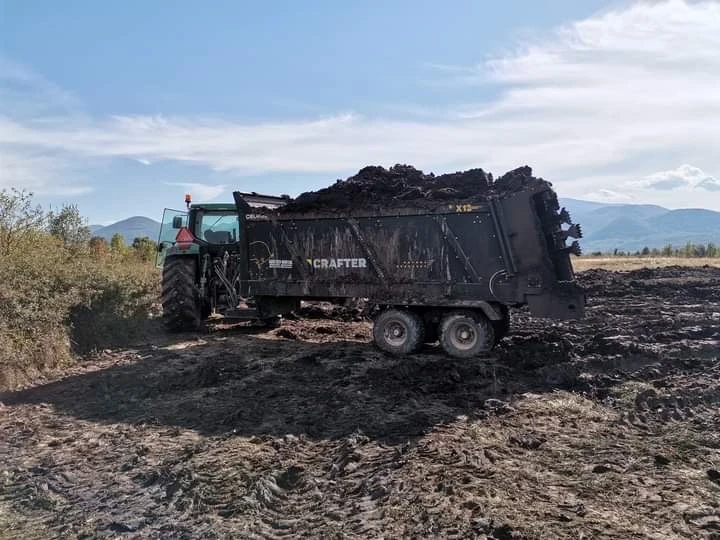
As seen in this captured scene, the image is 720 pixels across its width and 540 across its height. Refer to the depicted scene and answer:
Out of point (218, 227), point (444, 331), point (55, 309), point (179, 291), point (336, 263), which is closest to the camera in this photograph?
point (444, 331)

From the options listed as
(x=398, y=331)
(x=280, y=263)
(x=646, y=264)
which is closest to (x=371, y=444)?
(x=398, y=331)

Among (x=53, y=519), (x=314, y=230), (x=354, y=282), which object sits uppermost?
(x=314, y=230)

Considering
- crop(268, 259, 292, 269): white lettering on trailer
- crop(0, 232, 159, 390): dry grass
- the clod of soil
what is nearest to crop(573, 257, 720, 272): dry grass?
the clod of soil

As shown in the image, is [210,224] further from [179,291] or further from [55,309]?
[55,309]

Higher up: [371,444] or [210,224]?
[210,224]

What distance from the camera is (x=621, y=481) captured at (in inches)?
165

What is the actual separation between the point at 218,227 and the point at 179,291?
1.39 metres

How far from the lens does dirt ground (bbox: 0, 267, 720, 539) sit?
375 centimetres

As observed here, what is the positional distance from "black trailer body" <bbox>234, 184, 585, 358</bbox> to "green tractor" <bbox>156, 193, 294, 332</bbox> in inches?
36.5

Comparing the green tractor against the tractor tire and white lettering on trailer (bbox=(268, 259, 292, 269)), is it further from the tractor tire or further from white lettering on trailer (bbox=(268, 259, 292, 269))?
white lettering on trailer (bbox=(268, 259, 292, 269))

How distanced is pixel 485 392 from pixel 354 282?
2.97 metres

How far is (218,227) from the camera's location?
11.2 metres

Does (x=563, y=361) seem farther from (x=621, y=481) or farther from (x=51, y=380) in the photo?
(x=51, y=380)

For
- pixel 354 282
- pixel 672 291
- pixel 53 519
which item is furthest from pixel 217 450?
pixel 672 291
